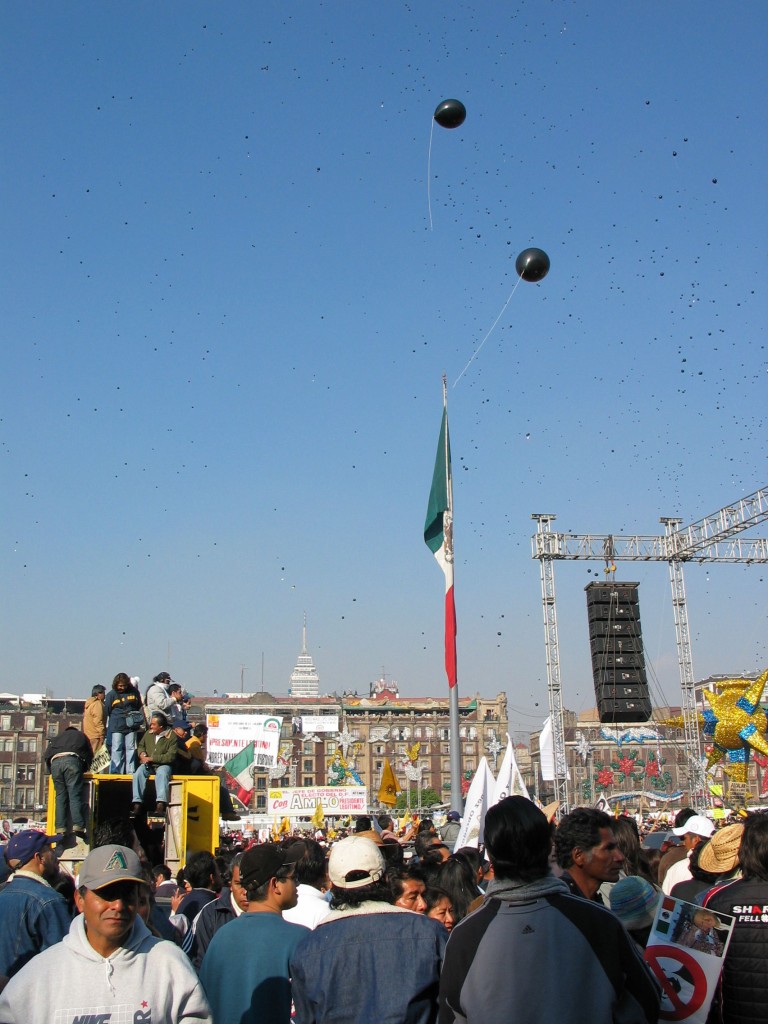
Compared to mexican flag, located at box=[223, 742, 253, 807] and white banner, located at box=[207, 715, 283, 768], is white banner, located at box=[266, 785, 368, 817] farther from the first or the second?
white banner, located at box=[207, 715, 283, 768]

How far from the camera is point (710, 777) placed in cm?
4225

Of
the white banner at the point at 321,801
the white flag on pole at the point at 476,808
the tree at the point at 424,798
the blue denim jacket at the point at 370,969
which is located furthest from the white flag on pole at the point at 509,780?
the tree at the point at 424,798

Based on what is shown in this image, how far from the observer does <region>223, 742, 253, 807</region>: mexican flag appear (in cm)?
2583

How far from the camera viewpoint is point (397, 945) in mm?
3330

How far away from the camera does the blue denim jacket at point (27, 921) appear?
13.9ft

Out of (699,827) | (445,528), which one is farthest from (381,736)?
(699,827)

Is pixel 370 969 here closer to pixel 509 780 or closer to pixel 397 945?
pixel 397 945

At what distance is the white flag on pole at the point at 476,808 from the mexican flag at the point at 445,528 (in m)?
3.57

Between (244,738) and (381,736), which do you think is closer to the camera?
(244,738)

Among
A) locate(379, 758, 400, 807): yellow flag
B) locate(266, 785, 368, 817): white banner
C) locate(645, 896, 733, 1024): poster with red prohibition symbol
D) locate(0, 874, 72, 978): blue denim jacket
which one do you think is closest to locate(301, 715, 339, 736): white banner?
locate(266, 785, 368, 817): white banner

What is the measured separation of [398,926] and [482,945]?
1.94ft

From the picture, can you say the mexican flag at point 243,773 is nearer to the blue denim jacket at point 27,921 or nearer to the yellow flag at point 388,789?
the yellow flag at point 388,789

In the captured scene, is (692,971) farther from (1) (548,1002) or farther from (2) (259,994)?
(2) (259,994)

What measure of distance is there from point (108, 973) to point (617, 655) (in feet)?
109
